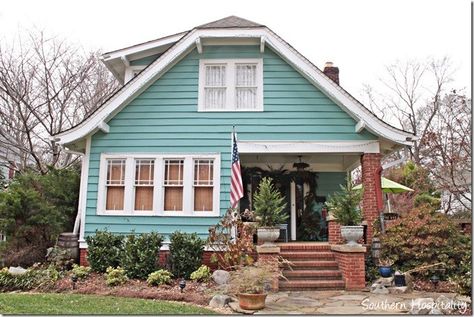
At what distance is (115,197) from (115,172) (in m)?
0.62

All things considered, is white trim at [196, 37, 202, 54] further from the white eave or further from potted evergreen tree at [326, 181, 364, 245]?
potted evergreen tree at [326, 181, 364, 245]

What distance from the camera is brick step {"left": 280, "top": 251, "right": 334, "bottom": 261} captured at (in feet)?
30.5

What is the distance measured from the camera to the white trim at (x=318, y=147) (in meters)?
10.3

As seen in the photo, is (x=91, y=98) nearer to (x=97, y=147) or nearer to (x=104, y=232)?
(x=97, y=147)

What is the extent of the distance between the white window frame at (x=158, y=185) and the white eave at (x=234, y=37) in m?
0.92

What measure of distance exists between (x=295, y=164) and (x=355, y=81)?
767 inches

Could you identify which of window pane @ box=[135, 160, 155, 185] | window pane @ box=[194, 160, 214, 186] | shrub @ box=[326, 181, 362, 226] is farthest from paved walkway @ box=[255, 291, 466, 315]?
window pane @ box=[135, 160, 155, 185]

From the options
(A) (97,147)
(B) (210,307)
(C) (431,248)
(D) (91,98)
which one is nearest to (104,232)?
(A) (97,147)

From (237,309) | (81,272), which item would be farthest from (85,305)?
(81,272)

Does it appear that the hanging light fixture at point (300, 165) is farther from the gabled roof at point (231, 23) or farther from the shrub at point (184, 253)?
the shrub at point (184, 253)

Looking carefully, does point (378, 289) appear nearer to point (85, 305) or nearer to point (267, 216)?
point (267, 216)

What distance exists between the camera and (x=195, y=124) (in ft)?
34.8

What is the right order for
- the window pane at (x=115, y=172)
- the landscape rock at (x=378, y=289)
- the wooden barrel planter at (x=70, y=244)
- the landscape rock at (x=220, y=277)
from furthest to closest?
the window pane at (x=115, y=172) < the wooden barrel planter at (x=70, y=244) < the landscape rock at (x=220, y=277) < the landscape rock at (x=378, y=289)

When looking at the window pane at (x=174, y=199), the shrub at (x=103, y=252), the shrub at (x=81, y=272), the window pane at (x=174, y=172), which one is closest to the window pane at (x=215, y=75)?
the window pane at (x=174, y=172)
